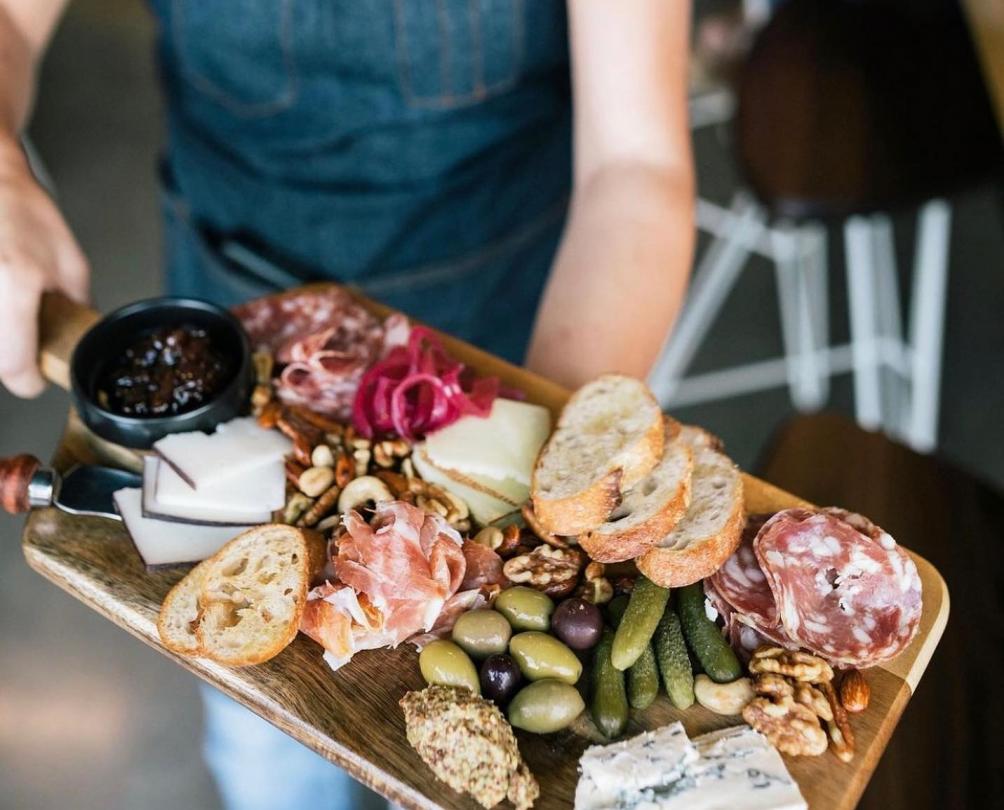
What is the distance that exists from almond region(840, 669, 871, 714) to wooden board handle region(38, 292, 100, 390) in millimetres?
1027

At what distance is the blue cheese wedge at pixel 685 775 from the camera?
2.90 ft

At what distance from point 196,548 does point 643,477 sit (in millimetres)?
519

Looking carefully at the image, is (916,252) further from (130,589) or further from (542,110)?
(130,589)

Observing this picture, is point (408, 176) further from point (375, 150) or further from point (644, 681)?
point (644, 681)

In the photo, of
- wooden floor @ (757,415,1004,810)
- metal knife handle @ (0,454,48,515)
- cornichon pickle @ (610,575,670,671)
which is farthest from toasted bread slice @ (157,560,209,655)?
wooden floor @ (757,415,1004,810)

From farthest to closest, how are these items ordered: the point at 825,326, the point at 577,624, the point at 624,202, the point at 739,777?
the point at 825,326
the point at 624,202
the point at 577,624
the point at 739,777

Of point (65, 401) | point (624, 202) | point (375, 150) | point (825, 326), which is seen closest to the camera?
point (624, 202)

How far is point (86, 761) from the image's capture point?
7.88 feet

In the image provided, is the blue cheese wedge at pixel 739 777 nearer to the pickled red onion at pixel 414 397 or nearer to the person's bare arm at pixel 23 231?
the pickled red onion at pixel 414 397

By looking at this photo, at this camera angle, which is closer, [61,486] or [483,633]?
[483,633]

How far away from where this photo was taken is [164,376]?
3.98ft

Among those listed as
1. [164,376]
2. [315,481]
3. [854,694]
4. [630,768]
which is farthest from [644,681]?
[164,376]

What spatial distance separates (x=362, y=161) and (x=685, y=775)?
3.63ft

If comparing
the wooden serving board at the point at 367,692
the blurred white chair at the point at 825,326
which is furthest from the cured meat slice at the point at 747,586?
the blurred white chair at the point at 825,326
